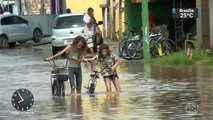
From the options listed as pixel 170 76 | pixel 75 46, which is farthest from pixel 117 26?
pixel 75 46

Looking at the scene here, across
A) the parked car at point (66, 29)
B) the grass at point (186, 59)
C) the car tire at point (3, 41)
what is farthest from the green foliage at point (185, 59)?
the car tire at point (3, 41)

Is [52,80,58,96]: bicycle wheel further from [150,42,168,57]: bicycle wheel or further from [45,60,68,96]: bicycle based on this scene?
[150,42,168,57]: bicycle wheel

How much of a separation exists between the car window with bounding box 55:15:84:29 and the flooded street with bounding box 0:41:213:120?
24.6 ft

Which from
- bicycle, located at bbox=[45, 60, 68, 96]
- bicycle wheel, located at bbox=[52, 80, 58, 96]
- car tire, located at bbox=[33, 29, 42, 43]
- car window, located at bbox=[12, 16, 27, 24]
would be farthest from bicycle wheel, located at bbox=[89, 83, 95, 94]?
car tire, located at bbox=[33, 29, 42, 43]

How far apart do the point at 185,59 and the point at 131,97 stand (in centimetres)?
731

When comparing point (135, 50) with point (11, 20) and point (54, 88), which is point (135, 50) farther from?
point (11, 20)

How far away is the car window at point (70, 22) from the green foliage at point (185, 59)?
7648 mm

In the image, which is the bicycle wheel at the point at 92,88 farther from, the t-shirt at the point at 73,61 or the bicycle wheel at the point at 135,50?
the bicycle wheel at the point at 135,50

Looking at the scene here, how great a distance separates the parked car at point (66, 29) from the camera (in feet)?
96.0

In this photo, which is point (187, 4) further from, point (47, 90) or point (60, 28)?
point (47, 90)

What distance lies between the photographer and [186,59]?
21.7 meters

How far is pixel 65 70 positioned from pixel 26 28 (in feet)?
79.5

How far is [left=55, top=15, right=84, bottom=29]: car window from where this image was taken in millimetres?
29656

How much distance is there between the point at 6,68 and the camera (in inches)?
939
